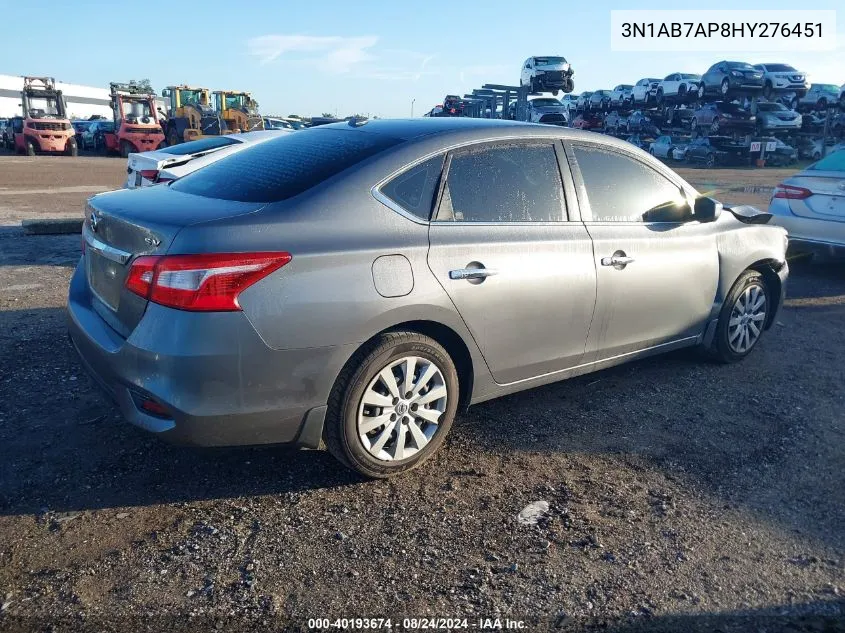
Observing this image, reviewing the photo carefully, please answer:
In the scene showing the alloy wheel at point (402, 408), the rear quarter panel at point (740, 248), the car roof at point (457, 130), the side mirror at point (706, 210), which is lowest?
the alloy wheel at point (402, 408)

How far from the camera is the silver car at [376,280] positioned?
2830mm

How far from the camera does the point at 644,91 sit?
37562 mm

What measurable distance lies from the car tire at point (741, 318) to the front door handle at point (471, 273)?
2255 millimetres

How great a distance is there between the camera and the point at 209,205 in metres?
3.16

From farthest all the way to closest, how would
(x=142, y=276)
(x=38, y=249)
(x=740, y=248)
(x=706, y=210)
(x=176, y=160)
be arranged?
(x=176, y=160) < (x=38, y=249) < (x=740, y=248) < (x=706, y=210) < (x=142, y=276)

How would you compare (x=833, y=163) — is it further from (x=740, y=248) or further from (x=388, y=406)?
(x=388, y=406)

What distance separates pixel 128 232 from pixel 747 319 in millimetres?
4191

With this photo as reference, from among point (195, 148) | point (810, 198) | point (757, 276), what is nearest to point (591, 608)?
point (757, 276)

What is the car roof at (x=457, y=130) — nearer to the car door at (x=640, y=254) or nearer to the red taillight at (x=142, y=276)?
the car door at (x=640, y=254)

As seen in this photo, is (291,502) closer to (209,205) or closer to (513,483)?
(513,483)

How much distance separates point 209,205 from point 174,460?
4.22ft

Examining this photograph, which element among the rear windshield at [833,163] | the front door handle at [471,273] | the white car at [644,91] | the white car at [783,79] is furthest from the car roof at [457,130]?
the white car at [644,91]

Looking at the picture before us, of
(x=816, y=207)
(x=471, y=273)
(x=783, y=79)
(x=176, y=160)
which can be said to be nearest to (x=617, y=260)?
(x=471, y=273)

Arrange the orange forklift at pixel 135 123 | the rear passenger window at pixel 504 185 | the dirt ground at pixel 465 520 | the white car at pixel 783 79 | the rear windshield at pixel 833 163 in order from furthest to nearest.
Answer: the white car at pixel 783 79 → the orange forklift at pixel 135 123 → the rear windshield at pixel 833 163 → the rear passenger window at pixel 504 185 → the dirt ground at pixel 465 520
